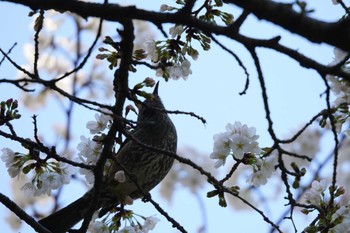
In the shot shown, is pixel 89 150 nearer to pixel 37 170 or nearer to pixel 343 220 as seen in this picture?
pixel 37 170

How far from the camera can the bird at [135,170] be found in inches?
148

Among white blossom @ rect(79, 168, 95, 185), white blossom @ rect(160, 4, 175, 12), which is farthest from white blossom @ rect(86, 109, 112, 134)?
white blossom @ rect(160, 4, 175, 12)

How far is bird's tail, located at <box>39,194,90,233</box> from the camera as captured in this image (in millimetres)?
4074

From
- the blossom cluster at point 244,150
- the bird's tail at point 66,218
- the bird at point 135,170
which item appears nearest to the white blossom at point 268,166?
the blossom cluster at point 244,150

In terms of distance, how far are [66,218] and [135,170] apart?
648mm

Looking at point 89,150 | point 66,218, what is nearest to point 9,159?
point 89,150

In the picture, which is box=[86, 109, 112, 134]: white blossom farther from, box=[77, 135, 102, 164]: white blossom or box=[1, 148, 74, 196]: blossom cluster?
box=[1, 148, 74, 196]: blossom cluster

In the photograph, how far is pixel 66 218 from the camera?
4141 millimetres

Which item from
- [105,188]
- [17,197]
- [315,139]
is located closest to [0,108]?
[105,188]

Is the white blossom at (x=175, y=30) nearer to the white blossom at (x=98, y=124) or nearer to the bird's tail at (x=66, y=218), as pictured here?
the white blossom at (x=98, y=124)

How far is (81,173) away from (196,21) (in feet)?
5.59

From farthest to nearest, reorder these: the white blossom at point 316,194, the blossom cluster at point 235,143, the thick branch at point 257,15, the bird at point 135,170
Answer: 1. the bird at point 135,170
2. the white blossom at point 316,194
3. the blossom cluster at point 235,143
4. the thick branch at point 257,15

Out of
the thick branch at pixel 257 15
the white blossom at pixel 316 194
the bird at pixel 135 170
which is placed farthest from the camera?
the bird at pixel 135 170

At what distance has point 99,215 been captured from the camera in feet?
12.4
